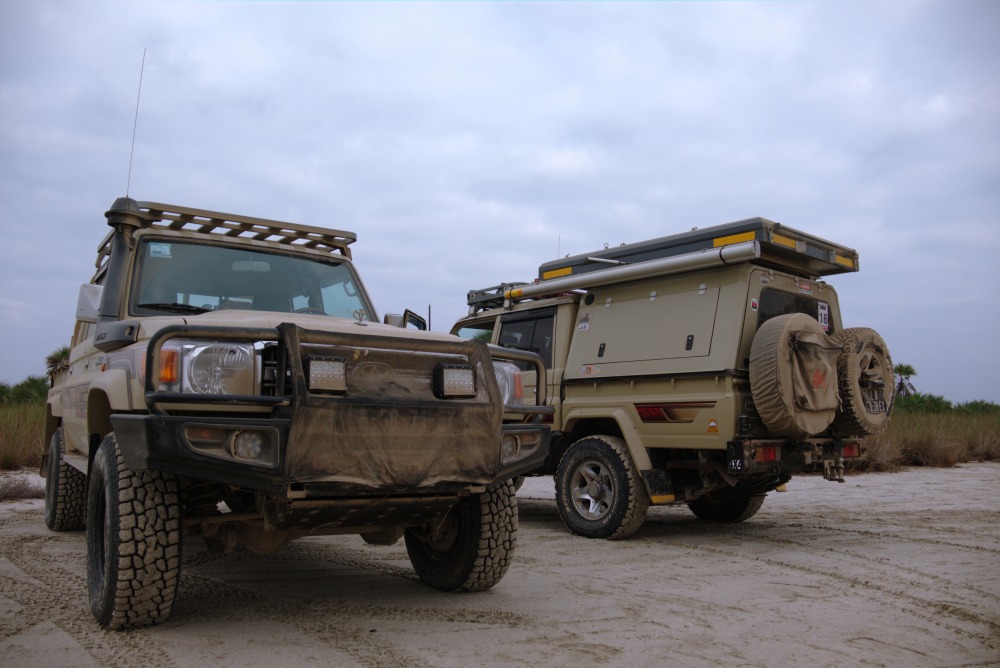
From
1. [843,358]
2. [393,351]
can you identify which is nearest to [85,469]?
[393,351]

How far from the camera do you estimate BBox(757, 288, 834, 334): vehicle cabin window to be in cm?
723

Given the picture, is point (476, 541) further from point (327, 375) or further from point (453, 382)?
point (327, 375)

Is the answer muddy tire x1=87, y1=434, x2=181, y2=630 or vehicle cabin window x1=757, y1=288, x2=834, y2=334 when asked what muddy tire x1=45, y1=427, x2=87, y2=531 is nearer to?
muddy tire x1=87, y1=434, x2=181, y2=630

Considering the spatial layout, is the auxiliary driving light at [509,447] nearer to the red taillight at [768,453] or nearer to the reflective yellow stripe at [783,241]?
the red taillight at [768,453]

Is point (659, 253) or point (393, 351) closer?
point (393, 351)

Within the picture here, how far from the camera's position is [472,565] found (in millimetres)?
4758

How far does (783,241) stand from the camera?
7.08m

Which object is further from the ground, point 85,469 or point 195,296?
point 195,296

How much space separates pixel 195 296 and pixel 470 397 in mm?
2115

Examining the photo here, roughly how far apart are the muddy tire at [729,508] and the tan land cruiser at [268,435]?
454cm

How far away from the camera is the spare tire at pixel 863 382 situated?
23.7 feet

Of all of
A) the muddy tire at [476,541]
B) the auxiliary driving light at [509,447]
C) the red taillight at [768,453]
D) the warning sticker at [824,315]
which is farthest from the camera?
the warning sticker at [824,315]

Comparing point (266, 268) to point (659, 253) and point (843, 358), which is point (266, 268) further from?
point (843, 358)

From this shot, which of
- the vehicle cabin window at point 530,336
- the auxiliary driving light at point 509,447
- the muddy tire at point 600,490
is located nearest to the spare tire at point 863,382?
the muddy tire at point 600,490
